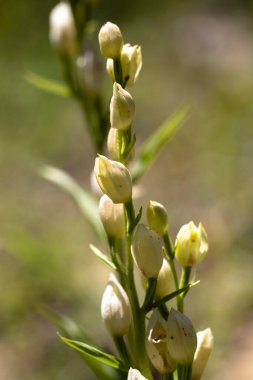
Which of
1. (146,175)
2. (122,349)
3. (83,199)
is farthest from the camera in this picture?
(146,175)

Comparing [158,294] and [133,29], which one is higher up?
[158,294]

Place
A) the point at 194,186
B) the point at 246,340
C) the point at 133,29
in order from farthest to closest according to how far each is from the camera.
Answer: the point at 133,29 < the point at 194,186 < the point at 246,340

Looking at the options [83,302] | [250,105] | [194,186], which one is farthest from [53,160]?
[83,302]

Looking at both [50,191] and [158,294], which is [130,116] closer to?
[158,294]

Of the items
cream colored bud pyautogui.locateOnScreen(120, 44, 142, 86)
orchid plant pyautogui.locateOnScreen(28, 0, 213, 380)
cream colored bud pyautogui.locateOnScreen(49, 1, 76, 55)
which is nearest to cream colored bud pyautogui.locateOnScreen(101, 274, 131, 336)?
orchid plant pyautogui.locateOnScreen(28, 0, 213, 380)

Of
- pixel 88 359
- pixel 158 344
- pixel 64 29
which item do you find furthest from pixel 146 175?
pixel 158 344

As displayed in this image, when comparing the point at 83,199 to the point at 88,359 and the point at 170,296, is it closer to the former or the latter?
the point at 88,359
